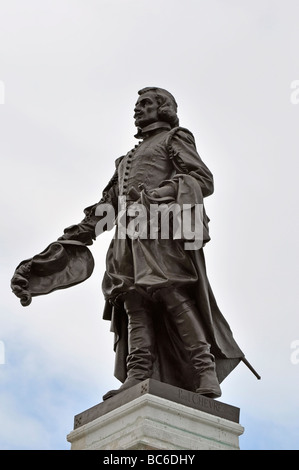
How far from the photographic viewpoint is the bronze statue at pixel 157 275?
743cm

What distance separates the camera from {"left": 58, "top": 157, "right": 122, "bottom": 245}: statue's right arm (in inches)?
330

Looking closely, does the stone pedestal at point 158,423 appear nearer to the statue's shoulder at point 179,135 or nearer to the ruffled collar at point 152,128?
the statue's shoulder at point 179,135

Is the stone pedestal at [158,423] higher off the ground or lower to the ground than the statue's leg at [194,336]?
lower

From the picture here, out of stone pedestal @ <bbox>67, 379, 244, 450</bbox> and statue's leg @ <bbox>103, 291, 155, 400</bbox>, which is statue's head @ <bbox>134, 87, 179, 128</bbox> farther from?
stone pedestal @ <bbox>67, 379, 244, 450</bbox>

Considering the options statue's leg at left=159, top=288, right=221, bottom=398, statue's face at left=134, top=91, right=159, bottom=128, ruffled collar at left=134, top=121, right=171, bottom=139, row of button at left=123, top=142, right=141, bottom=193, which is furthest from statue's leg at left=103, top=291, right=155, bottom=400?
statue's face at left=134, top=91, right=159, bottom=128

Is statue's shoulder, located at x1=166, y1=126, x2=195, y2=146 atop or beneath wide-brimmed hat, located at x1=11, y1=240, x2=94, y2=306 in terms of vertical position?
atop

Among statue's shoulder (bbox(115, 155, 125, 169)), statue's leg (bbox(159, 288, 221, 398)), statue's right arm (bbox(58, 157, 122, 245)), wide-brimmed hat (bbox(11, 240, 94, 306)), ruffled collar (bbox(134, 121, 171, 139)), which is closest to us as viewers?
statue's leg (bbox(159, 288, 221, 398))

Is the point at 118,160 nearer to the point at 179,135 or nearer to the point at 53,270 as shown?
the point at 179,135

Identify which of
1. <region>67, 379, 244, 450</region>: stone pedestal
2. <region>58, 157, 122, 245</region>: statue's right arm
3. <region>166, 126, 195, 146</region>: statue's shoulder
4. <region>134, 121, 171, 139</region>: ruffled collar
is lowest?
<region>67, 379, 244, 450</region>: stone pedestal

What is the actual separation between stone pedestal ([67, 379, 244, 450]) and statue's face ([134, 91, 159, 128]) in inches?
113

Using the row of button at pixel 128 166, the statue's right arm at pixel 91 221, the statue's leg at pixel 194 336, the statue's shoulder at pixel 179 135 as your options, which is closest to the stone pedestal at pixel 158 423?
the statue's leg at pixel 194 336

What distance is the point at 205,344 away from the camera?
7.37 metres
